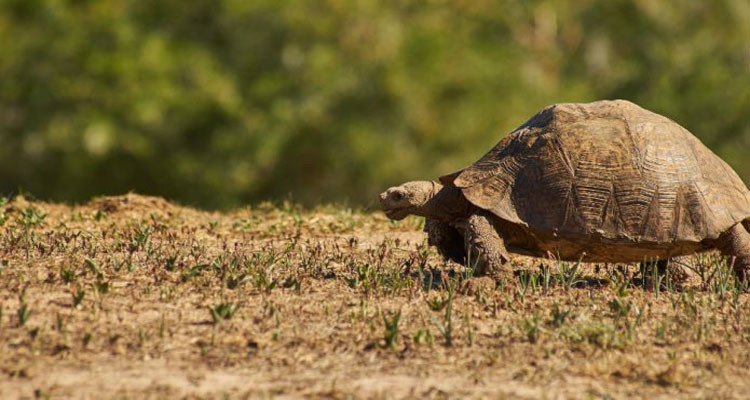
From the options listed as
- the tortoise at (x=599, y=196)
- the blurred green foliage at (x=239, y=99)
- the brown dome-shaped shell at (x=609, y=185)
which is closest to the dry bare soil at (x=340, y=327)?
the tortoise at (x=599, y=196)

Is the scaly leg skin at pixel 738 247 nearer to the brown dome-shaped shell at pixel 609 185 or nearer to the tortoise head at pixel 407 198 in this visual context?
the brown dome-shaped shell at pixel 609 185

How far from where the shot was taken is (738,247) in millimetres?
7961

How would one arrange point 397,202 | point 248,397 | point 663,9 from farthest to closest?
1. point 663,9
2. point 397,202
3. point 248,397

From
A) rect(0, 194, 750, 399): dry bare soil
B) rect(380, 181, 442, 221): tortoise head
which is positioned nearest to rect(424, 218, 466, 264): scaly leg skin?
rect(0, 194, 750, 399): dry bare soil

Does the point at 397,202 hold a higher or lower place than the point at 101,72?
lower

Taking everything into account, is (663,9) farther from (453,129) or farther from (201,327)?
(201,327)

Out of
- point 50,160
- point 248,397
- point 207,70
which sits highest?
point 207,70

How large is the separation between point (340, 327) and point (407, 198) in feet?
5.81

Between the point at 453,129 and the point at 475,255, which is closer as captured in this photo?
the point at 475,255

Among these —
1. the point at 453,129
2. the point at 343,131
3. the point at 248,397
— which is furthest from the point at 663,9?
the point at 248,397

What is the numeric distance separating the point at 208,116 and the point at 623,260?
853 inches

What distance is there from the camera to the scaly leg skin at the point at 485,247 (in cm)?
768

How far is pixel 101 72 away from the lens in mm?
27406

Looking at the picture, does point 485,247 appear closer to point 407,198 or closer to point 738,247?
point 407,198
